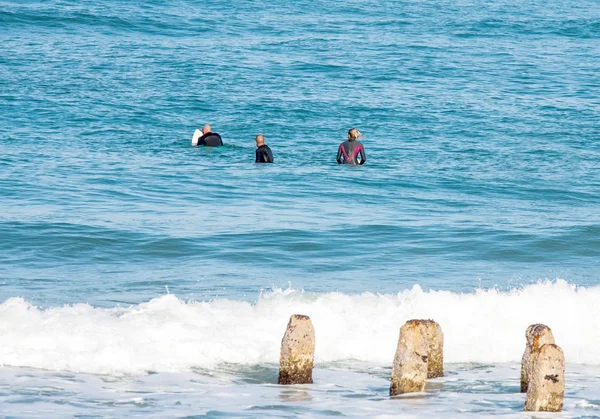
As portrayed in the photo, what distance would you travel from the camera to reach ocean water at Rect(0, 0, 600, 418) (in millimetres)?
10000

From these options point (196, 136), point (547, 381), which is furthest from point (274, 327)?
point (196, 136)

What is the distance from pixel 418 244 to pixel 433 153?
28.8ft

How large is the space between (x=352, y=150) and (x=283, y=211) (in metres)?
4.81

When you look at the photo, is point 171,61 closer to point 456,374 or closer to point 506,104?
point 506,104

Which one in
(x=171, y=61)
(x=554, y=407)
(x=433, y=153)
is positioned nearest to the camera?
(x=554, y=407)

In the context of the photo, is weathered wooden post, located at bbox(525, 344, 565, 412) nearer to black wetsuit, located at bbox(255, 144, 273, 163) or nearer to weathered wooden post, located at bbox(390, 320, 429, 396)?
weathered wooden post, located at bbox(390, 320, 429, 396)

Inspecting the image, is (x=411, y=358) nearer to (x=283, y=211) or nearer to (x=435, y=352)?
(x=435, y=352)

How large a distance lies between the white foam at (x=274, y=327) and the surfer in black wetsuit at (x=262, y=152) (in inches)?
419

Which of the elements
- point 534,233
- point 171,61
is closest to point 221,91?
point 171,61

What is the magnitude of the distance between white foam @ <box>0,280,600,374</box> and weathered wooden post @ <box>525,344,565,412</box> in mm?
2648

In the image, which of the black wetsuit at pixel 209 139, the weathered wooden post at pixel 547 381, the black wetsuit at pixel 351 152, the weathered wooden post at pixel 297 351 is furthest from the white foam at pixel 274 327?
the black wetsuit at pixel 209 139

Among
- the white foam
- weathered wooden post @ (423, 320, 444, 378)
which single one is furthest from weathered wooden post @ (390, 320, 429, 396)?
the white foam

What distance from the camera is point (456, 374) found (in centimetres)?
1012

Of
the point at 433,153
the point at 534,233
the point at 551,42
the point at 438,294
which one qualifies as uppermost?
the point at 551,42
